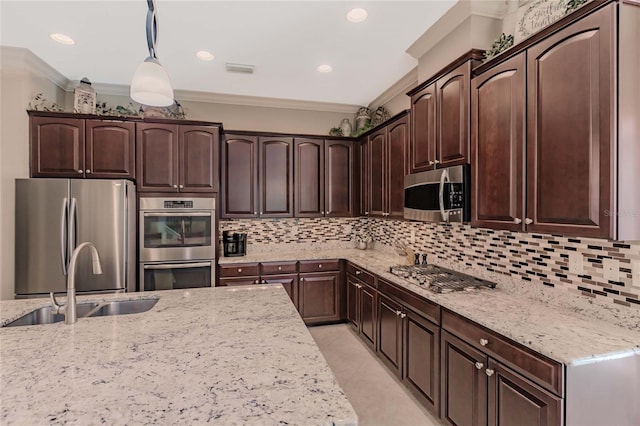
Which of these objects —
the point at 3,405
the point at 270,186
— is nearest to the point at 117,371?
the point at 3,405

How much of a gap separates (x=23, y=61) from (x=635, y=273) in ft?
16.1

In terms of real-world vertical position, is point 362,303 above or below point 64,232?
below

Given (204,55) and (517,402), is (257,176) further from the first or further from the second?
(517,402)

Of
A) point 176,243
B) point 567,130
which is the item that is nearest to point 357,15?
point 567,130

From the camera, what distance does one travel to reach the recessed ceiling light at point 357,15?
233cm

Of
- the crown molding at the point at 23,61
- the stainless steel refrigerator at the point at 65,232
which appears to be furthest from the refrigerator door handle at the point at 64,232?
the crown molding at the point at 23,61

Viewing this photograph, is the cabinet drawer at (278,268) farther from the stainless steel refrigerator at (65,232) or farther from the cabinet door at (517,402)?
the cabinet door at (517,402)

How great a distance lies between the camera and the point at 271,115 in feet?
14.4

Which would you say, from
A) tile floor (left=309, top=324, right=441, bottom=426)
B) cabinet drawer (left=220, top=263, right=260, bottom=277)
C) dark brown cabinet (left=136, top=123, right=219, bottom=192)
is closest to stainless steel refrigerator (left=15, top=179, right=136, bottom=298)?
dark brown cabinet (left=136, top=123, right=219, bottom=192)

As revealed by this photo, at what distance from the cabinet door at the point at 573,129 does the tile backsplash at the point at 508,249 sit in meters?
0.33

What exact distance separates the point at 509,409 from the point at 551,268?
87 centimetres

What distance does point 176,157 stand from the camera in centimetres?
356

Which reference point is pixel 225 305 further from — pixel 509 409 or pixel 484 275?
pixel 484 275

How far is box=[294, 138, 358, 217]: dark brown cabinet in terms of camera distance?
13.8 feet
